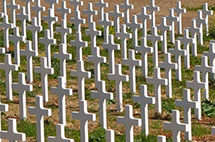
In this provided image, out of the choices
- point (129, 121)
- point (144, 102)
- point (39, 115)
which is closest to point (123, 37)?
point (144, 102)

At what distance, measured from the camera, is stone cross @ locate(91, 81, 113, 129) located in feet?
43.8

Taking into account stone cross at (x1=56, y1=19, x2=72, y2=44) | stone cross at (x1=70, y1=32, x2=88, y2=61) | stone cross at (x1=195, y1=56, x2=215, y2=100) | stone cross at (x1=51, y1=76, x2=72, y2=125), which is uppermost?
stone cross at (x1=56, y1=19, x2=72, y2=44)

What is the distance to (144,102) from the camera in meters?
13.3

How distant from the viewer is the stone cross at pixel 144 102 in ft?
43.3

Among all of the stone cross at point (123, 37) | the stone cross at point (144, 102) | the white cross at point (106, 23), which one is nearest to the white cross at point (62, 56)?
the stone cross at point (123, 37)

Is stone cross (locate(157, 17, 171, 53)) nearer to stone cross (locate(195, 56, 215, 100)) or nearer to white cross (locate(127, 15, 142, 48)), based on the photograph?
white cross (locate(127, 15, 142, 48))

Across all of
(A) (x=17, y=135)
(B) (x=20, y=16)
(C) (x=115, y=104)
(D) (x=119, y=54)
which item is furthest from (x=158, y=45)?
(A) (x=17, y=135)

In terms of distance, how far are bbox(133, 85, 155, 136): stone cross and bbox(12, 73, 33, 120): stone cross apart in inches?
63.0

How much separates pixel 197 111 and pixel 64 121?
198cm

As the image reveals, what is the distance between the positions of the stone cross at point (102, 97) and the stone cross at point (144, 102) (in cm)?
38

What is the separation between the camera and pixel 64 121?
13.9 metres

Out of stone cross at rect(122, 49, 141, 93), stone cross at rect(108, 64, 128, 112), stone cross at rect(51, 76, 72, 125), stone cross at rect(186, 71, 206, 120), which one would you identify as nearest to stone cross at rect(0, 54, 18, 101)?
stone cross at rect(51, 76, 72, 125)

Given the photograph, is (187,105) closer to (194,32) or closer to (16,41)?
(16,41)

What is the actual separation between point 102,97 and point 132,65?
73.0 inches
